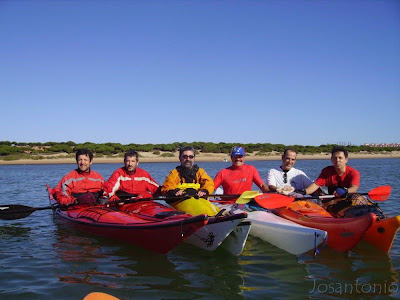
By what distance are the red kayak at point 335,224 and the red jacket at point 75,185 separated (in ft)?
13.4

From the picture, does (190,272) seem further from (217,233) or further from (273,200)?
(273,200)

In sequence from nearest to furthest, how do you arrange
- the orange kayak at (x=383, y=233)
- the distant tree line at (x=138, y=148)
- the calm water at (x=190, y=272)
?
the calm water at (x=190, y=272), the orange kayak at (x=383, y=233), the distant tree line at (x=138, y=148)

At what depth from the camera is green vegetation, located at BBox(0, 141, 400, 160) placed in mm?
48991

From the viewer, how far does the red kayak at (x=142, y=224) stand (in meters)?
5.27

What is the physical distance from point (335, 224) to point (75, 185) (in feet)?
17.2

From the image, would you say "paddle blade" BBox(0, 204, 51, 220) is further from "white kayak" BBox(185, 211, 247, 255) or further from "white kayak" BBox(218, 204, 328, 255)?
"white kayak" BBox(218, 204, 328, 255)

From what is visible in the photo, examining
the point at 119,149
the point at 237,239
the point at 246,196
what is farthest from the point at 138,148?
the point at 237,239

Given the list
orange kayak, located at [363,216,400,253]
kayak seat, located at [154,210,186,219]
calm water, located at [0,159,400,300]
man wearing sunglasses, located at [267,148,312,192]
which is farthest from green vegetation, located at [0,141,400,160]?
orange kayak, located at [363,216,400,253]

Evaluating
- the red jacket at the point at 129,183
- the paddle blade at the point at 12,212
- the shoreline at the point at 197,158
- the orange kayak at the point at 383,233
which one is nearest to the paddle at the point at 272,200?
the orange kayak at the point at 383,233

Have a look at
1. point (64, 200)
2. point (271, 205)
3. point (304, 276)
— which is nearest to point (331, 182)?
point (271, 205)

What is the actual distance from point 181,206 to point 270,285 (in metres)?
2.62

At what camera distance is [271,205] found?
642 cm

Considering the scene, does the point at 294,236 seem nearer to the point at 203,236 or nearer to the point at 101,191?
the point at 203,236

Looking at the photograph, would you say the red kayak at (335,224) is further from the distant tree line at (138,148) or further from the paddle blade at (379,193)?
the distant tree line at (138,148)
